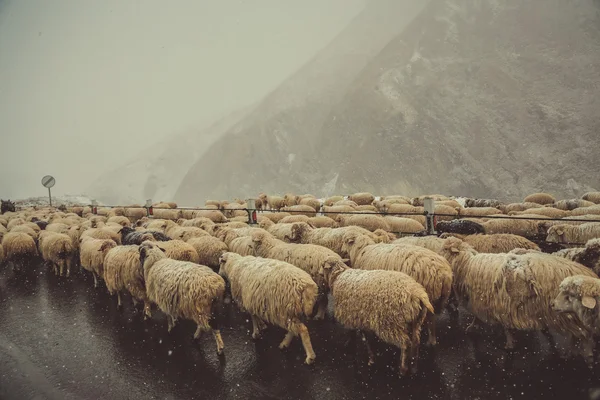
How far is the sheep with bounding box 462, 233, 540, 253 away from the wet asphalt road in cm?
198

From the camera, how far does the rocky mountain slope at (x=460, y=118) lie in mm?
43500

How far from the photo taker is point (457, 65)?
57500 millimetres

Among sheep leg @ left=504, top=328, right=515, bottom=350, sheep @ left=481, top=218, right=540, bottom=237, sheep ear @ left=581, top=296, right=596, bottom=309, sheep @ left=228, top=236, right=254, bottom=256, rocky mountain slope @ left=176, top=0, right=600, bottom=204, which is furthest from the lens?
rocky mountain slope @ left=176, top=0, right=600, bottom=204

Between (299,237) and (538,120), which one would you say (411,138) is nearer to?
(538,120)

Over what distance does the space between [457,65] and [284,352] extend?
65.5m

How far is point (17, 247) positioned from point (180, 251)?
723 centimetres

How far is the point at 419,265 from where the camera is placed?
18.0 feet

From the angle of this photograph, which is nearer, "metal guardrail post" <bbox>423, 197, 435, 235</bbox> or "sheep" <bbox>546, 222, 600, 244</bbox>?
"sheep" <bbox>546, 222, 600, 244</bbox>

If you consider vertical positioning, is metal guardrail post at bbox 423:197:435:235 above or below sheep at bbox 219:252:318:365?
above

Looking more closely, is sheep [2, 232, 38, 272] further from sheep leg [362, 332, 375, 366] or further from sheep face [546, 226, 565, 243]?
sheep face [546, 226, 565, 243]

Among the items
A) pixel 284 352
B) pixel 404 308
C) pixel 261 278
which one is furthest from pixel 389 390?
pixel 261 278

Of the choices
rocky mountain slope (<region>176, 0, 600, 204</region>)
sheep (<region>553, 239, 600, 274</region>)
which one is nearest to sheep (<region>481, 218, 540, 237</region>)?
sheep (<region>553, 239, 600, 274</region>)

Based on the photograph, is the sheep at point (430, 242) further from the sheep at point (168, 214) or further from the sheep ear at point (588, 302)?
the sheep at point (168, 214)

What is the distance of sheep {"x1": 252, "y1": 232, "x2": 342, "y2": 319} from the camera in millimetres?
6395
